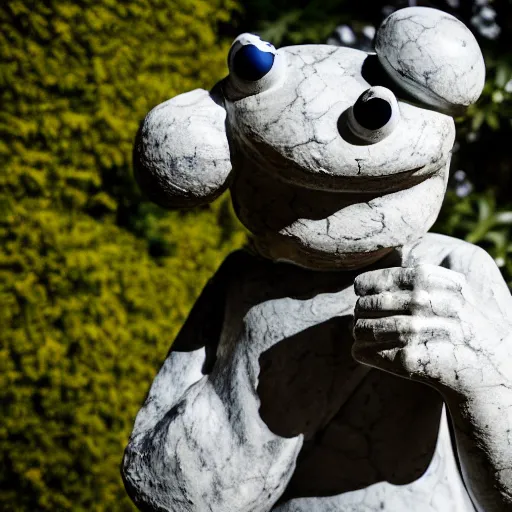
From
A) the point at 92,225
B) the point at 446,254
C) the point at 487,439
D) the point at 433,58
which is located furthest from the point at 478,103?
the point at 487,439

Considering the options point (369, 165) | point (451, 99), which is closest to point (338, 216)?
point (369, 165)

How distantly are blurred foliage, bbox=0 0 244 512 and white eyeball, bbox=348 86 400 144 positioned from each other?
255 centimetres

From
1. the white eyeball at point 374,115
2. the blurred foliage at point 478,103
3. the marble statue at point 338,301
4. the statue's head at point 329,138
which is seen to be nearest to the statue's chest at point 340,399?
the marble statue at point 338,301

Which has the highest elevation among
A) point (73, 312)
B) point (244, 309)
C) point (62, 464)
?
point (244, 309)

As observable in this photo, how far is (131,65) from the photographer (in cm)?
360

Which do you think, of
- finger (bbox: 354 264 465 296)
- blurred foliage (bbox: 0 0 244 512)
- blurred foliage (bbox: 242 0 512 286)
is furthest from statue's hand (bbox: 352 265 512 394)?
blurred foliage (bbox: 0 0 244 512)

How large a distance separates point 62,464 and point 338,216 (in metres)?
2.75

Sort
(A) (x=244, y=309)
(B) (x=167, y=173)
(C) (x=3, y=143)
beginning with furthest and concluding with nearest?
(C) (x=3, y=143), (A) (x=244, y=309), (B) (x=167, y=173)

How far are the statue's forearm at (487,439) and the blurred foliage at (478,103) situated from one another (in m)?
2.36

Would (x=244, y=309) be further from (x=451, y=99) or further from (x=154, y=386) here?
(x=451, y=99)

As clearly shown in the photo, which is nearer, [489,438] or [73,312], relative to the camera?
[489,438]

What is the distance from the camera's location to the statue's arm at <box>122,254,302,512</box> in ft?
4.00

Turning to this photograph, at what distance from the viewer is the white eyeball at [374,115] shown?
1033mm

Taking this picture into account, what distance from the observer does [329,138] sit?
3.50ft
